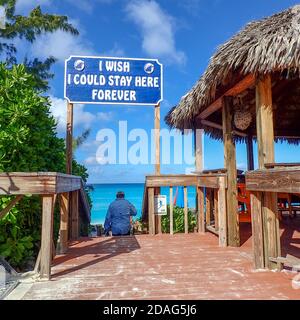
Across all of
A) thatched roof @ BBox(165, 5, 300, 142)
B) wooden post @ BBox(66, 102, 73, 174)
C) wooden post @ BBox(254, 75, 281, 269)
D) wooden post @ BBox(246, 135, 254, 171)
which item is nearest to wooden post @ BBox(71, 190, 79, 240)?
wooden post @ BBox(66, 102, 73, 174)

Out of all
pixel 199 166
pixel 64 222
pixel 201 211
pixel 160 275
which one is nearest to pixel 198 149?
pixel 199 166

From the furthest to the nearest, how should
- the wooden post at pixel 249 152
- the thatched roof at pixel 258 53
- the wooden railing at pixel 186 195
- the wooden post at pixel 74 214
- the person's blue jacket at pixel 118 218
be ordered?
the wooden post at pixel 249 152, the person's blue jacket at pixel 118 218, the wooden railing at pixel 186 195, the wooden post at pixel 74 214, the thatched roof at pixel 258 53

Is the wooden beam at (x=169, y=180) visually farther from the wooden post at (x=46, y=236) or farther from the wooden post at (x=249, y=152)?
the wooden post at (x=249, y=152)

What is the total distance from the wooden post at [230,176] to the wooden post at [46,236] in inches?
115

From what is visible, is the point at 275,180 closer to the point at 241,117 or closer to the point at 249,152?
the point at 241,117

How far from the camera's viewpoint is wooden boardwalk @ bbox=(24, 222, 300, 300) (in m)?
2.79

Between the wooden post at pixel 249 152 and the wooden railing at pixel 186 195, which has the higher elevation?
the wooden post at pixel 249 152

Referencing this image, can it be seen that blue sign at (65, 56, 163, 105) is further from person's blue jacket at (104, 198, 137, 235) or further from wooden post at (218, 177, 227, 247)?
wooden post at (218, 177, 227, 247)

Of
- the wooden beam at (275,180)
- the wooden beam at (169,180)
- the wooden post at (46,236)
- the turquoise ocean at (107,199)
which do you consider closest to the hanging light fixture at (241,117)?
the wooden beam at (169,180)

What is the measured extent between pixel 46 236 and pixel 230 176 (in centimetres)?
310

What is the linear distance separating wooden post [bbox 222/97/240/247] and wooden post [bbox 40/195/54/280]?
293cm

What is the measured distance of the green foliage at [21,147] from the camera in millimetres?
4199

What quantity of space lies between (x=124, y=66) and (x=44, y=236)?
3.86m

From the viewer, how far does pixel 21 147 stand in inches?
172
